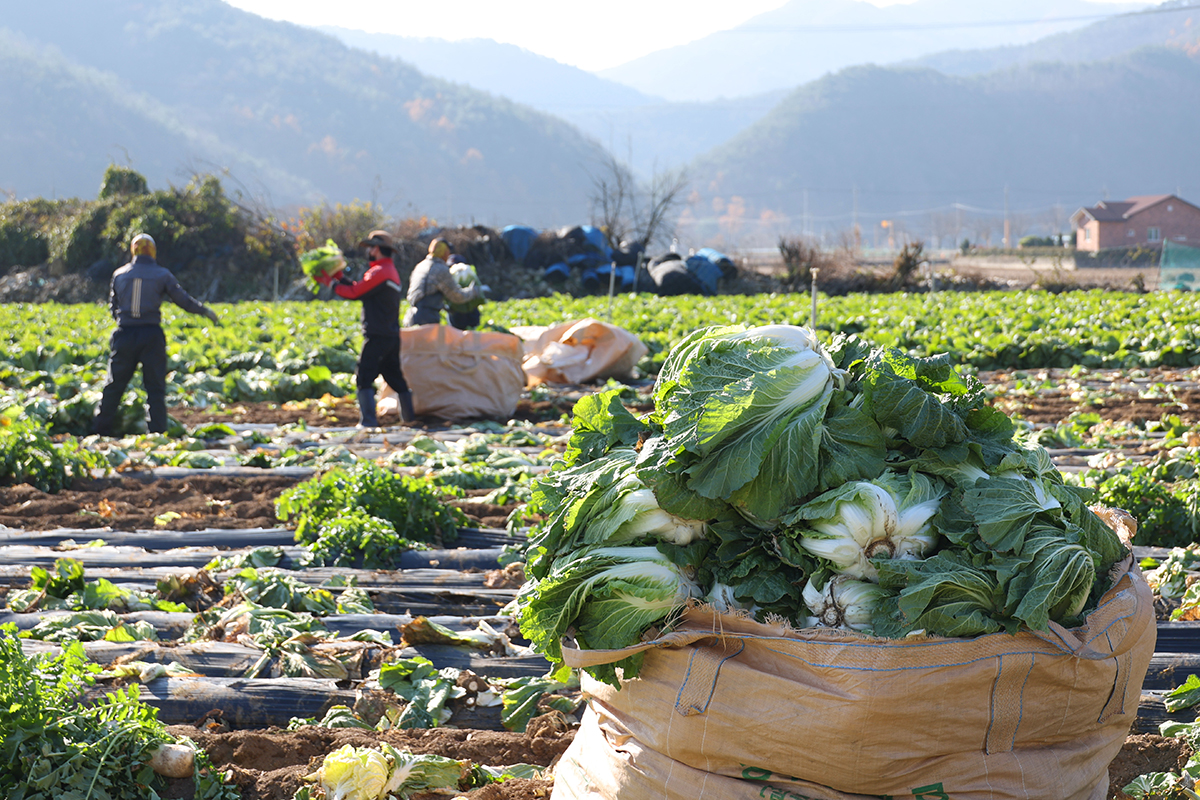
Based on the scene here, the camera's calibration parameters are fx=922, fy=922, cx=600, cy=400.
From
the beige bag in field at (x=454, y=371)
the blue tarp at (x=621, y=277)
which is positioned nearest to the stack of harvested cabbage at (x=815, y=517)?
the beige bag in field at (x=454, y=371)

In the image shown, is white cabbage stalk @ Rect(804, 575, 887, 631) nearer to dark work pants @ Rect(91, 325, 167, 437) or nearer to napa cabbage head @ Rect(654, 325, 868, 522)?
napa cabbage head @ Rect(654, 325, 868, 522)

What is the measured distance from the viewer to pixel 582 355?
39.3 ft

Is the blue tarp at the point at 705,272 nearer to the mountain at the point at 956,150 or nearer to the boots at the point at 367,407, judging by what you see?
the boots at the point at 367,407

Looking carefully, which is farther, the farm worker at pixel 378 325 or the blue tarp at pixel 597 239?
the blue tarp at pixel 597 239

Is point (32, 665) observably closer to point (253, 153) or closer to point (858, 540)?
point (858, 540)

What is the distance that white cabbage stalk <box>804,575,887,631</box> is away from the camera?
230cm

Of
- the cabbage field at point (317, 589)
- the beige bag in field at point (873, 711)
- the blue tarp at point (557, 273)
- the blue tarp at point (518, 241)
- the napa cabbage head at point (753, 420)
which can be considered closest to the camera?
the beige bag in field at point (873, 711)

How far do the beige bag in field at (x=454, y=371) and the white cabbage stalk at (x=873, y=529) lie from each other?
23.7 ft

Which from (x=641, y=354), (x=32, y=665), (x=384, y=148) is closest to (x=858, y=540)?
(x=32, y=665)

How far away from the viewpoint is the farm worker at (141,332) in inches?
340

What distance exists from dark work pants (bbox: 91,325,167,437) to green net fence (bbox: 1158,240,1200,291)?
27.8m

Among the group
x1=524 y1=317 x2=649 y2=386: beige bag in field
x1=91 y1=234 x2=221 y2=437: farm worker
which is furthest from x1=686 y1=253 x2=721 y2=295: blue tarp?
x1=91 y1=234 x2=221 y2=437: farm worker

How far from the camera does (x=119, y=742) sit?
2.62 meters

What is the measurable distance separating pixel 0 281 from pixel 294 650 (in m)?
37.9
